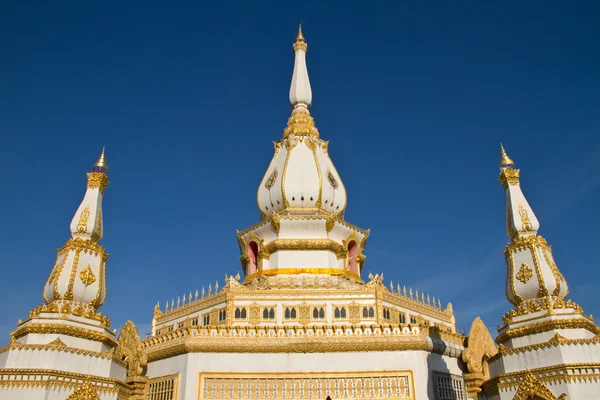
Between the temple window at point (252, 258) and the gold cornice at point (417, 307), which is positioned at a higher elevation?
the temple window at point (252, 258)

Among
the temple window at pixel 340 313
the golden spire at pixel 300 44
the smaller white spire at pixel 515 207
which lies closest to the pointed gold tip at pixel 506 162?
the smaller white spire at pixel 515 207

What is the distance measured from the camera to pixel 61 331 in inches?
845

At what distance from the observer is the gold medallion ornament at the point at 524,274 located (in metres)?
23.0

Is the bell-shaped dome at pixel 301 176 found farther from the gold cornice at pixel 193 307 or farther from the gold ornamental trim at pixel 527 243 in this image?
the gold ornamental trim at pixel 527 243

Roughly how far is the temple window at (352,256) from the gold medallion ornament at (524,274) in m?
13.6

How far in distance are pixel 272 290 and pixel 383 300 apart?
19.1 feet

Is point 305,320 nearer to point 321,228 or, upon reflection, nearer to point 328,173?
point 321,228

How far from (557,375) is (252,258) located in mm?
19881

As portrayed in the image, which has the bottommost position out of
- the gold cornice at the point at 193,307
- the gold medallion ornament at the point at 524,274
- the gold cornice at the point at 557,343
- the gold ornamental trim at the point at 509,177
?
the gold cornice at the point at 557,343

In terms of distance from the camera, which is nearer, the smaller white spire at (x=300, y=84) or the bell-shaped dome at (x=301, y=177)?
the bell-shaped dome at (x=301, y=177)

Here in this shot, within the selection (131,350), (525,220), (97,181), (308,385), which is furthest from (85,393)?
(525,220)

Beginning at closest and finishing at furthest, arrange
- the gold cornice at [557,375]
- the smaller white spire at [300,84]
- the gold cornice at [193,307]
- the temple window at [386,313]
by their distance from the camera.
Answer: the gold cornice at [557,375] → the temple window at [386,313] → the gold cornice at [193,307] → the smaller white spire at [300,84]

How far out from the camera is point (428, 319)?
33.1 meters

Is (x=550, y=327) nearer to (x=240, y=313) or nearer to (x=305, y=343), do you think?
(x=305, y=343)
